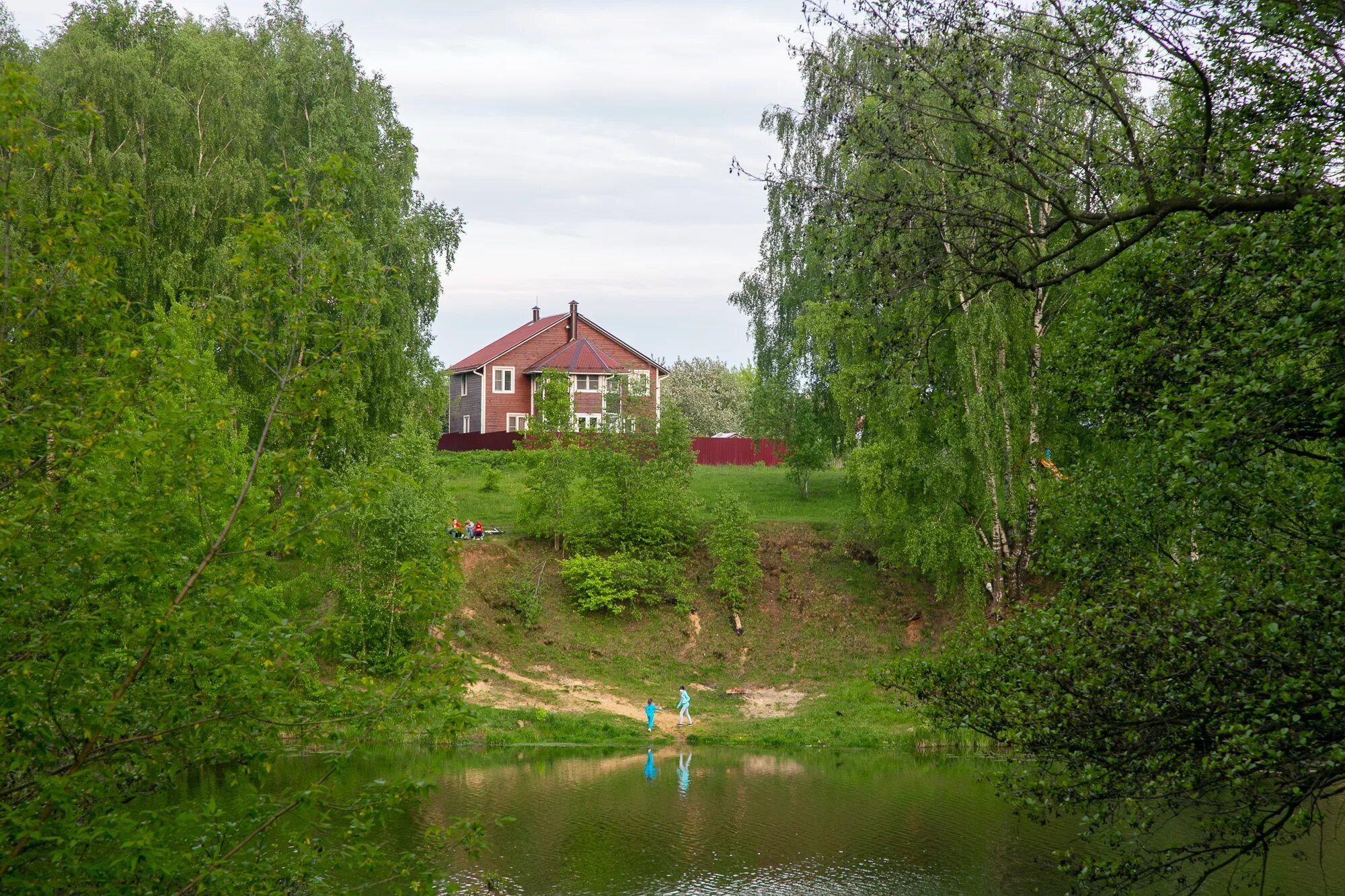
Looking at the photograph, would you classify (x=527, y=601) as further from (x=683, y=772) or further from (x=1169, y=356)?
(x=1169, y=356)

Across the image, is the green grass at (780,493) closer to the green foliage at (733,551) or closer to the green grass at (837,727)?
the green foliage at (733,551)

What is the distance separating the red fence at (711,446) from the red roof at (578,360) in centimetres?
485

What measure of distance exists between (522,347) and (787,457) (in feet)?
88.8

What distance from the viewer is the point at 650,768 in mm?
28656

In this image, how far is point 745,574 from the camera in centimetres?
3912

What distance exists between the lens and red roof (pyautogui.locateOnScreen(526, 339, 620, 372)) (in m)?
62.7

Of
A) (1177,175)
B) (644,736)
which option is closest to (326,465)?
(644,736)

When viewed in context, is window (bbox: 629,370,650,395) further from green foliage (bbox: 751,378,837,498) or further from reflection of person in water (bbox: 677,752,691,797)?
reflection of person in water (bbox: 677,752,691,797)

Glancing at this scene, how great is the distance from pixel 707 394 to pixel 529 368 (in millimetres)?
22834

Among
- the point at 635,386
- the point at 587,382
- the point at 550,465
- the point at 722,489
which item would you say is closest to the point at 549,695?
the point at 550,465

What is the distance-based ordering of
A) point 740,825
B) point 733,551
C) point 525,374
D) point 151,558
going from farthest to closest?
point 525,374, point 733,551, point 740,825, point 151,558

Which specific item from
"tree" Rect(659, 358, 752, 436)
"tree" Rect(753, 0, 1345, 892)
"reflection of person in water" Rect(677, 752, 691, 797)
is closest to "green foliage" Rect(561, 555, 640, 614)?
"reflection of person in water" Rect(677, 752, 691, 797)

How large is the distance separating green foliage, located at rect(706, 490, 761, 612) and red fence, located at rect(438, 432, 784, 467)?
20431 millimetres

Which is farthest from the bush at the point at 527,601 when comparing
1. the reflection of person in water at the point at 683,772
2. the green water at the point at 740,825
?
the reflection of person in water at the point at 683,772
